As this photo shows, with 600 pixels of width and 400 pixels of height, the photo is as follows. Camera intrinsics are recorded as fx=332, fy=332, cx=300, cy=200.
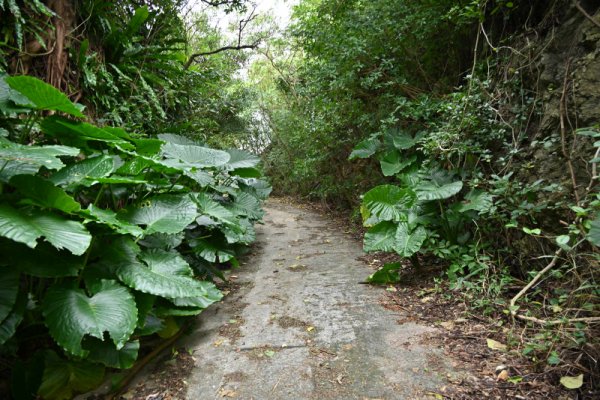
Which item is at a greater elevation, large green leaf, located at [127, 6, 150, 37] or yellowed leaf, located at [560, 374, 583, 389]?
large green leaf, located at [127, 6, 150, 37]

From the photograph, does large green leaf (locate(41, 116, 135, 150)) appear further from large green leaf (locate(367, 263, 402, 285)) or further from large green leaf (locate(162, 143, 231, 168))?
large green leaf (locate(367, 263, 402, 285))

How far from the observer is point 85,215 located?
69.8 inches

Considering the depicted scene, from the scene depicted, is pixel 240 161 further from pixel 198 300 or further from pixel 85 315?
pixel 85 315

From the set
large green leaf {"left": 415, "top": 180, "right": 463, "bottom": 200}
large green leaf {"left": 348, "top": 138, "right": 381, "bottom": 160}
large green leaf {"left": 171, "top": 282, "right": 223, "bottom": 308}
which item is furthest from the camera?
large green leaf {"left": 348, "top": 138, "right": 381, "bottom": 160}

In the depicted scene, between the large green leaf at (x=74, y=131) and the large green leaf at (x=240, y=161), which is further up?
the large green leaf at (x=74, y=131)

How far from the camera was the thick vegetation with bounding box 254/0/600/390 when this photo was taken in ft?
6.72

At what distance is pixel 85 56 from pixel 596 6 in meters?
4.44

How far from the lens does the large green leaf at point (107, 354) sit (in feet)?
5.90

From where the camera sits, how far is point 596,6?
2436mm

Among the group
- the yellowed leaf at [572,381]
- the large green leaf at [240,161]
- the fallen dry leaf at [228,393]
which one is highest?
the large green leaf at [240,161]

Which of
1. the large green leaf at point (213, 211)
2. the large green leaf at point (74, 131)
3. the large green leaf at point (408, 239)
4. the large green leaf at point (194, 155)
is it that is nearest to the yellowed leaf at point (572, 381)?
the large green leaf at point (408, 239)

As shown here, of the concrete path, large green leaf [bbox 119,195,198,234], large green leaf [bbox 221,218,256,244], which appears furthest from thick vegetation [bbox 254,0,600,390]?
large green leaf [bbox 119,195,198,234]

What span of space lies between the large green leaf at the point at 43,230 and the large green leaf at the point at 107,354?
1.98 ft

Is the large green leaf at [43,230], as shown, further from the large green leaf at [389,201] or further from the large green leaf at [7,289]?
the large green leaf at [389,201]
